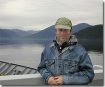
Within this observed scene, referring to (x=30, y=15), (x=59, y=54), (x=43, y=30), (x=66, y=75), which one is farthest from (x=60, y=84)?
(x=30, y=15)

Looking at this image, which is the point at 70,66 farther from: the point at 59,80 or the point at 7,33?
the point at 7,33

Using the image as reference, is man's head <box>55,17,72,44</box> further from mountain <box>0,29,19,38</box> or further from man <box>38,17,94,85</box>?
mountain <box>0,29,19,38</box>

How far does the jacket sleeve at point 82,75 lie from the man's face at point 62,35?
207mm

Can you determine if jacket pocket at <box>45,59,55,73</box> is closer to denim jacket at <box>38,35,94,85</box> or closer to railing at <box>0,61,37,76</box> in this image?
denim jacket at <box>38,35,94,85</box>

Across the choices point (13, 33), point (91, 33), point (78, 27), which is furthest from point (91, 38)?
point (13, 33)

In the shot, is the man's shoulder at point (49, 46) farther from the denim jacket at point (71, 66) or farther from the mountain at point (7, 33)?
the mountain at point (7, 33)

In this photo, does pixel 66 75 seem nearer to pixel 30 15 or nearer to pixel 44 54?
pixel 44 54

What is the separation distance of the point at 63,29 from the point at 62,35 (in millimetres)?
51

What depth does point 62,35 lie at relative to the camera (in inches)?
84.6

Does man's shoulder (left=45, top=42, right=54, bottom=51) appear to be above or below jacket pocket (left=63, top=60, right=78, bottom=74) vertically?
above

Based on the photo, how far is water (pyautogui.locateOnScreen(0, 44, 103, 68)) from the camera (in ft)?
7.12

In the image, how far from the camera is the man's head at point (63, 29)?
2.14 meters

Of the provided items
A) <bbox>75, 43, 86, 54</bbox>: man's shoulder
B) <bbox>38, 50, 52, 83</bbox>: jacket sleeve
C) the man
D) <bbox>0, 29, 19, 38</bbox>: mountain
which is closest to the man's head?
the man

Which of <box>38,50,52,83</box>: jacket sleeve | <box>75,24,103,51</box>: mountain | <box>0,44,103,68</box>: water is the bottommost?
<box>38,50,52,83</box>: jacket sleeve
